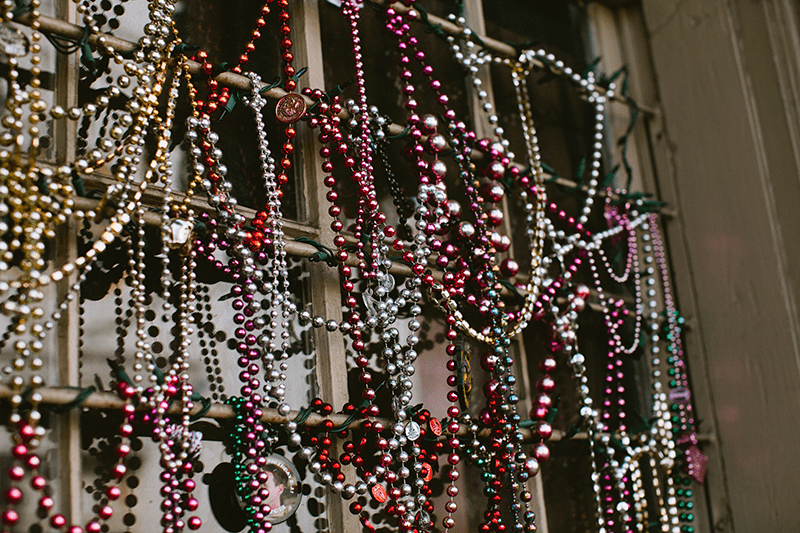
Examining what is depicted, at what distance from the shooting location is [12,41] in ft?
2.56

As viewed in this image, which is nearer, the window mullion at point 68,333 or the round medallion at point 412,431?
the window mullion at point 68,333

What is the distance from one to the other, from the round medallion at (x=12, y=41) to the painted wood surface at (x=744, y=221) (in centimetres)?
123

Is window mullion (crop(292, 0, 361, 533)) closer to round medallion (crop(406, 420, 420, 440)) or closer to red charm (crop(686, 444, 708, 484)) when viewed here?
round medallion (crop(406, 420, 420, 440))

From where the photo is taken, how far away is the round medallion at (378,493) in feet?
2.99

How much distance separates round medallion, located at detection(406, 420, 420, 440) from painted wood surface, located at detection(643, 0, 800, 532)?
0.73 metres

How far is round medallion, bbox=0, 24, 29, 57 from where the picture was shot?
77 centimetres

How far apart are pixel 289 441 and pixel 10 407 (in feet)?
1.07

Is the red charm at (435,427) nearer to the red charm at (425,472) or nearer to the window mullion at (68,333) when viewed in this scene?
the red charm at (425,472)

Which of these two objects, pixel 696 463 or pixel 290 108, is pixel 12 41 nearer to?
pixel 290 108

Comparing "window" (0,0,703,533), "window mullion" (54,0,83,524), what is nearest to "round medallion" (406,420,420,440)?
"window" (0,0,703,533)

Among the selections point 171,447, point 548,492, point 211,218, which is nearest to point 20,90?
point 211,218

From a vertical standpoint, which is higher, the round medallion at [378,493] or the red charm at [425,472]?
the red charm at [425,472]

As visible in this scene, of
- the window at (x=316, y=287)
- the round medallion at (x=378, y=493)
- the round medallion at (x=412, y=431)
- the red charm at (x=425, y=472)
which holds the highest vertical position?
the window at (x=316, y=287)

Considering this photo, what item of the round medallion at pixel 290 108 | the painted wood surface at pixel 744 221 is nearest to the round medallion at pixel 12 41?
the round medallion at pixel 290 108
